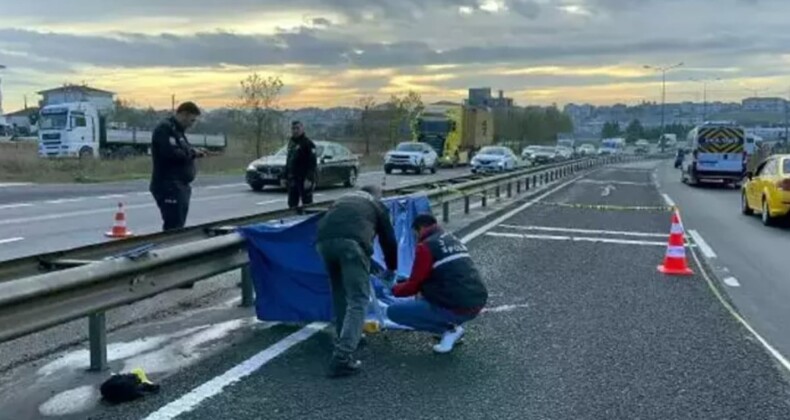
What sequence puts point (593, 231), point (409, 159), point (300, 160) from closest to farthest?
point (300, 160) < point (593, 231) < point (409, 159)

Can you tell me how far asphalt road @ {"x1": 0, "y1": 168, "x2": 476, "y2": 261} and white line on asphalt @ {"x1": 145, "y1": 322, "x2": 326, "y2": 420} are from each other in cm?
588

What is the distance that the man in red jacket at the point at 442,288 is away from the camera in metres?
6.92

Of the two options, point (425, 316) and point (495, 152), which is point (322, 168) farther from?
point (495, 152)

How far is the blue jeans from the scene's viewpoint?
693cm

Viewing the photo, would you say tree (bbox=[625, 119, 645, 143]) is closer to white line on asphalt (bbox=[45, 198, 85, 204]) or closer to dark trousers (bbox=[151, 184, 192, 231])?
white line on asphalt (bbox=[45, 198, 85, 204])

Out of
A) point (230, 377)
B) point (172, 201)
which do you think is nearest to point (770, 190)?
point (172, 201)

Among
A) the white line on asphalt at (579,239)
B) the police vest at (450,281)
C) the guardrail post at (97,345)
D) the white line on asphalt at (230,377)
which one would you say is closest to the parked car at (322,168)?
the white line on asphalt at (579,239)

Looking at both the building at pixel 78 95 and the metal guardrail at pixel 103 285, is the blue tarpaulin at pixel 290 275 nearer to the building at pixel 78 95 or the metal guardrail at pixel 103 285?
the metal guardrail at pixel 103 285

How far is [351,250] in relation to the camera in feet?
21.2

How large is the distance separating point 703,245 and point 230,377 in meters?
10.9

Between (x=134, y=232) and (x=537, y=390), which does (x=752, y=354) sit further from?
(x=134, y=232)

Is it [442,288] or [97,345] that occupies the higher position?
[442,288]

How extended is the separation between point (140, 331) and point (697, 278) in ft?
22.1

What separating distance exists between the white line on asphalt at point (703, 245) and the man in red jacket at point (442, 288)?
7.41 meters
